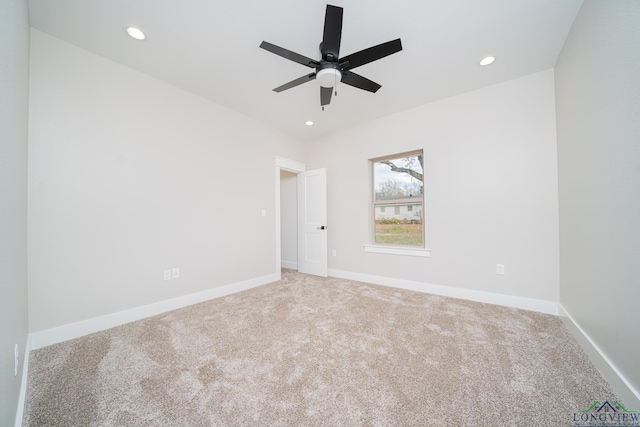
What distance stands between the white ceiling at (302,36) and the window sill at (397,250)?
2223 mm

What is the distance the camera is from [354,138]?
4.13 m

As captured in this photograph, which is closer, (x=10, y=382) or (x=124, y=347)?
(x=10, y=382)

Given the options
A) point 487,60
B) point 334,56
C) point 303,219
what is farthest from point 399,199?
point 334,56

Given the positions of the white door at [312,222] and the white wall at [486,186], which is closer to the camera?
the white wall at [486,186]

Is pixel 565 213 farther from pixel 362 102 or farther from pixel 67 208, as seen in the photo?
pixel 67 208

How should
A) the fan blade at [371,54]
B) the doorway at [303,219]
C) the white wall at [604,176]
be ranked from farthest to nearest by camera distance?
the doorway at [303,219], the fan blade at [371,54], the white wall at [604,176]

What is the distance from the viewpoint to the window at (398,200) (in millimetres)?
3600

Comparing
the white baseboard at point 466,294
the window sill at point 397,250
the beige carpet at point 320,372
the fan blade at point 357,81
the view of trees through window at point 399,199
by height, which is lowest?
the beige carpet at point 320,372

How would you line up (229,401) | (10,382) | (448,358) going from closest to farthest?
(10,382) < (229,401) < (448,358)

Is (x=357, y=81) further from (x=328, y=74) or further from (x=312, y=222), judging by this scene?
(x=312, y=222)

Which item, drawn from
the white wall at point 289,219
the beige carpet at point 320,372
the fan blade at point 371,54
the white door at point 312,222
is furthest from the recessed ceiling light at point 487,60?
the white wall at point 289,219

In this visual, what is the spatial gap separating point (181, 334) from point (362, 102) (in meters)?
3.53

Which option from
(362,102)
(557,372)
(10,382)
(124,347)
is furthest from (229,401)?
(362,102)

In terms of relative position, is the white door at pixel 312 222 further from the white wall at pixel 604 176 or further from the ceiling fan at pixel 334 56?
the white wall at pixel 604 176
